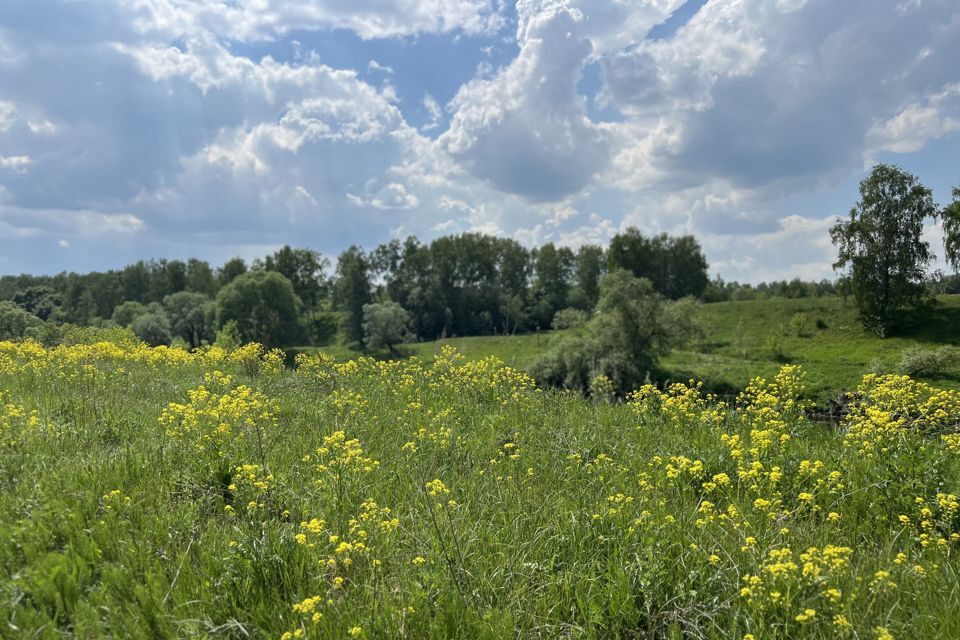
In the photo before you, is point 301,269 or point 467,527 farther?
point 301,269

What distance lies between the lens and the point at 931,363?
33156mm

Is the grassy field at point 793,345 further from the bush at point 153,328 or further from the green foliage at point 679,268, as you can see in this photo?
the bush at point 153,328

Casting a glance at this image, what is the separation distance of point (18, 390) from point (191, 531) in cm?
703

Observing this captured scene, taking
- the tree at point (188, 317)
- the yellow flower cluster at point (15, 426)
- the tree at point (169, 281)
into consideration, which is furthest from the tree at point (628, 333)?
the tree at point (169, 281)

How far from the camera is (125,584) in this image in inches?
130

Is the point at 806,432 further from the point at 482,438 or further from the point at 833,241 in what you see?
the point at 833,241

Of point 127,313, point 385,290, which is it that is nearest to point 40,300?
point 127,313

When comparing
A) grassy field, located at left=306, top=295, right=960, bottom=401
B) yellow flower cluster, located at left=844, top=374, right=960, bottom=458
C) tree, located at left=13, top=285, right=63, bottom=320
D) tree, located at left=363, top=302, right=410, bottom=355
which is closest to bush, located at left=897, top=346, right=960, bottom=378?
grassy field, located at left=306, top=295, right=960, bottom=401

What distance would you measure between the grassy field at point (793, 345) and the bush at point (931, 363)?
1.68 feet

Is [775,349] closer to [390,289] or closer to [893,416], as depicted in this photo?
[893,416]

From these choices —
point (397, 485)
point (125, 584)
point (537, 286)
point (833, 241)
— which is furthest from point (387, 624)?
point (537, 286)

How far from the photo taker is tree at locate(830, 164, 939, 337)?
46219mm

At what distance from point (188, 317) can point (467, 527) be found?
7809cm

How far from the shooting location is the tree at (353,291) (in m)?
76.6
